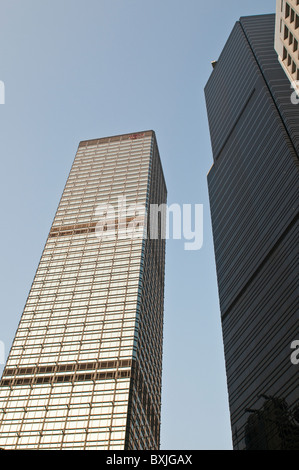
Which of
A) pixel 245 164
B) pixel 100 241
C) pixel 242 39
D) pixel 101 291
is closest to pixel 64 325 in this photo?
pixel 101 291

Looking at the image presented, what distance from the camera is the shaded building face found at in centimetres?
5734

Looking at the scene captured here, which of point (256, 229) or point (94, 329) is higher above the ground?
point (256, 229)

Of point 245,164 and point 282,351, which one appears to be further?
point 245,164

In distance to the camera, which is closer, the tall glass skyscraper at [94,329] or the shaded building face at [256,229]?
the shaded building face at [256,229]

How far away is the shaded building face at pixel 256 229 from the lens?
5734 cm

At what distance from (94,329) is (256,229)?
38269 millimetres

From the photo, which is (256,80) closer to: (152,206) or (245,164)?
(245,164)

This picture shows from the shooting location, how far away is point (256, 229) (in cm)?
7612

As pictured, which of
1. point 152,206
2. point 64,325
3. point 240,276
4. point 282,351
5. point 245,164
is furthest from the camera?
point 152,206

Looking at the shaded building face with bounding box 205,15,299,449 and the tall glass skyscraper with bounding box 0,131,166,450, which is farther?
the tall glass skyscraper with bounding box 0,131,166,450

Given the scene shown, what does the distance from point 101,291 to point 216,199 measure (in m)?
31.2

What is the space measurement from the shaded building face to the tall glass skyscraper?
21.2 metres

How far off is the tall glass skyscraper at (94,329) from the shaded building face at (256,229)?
21.2 metres
